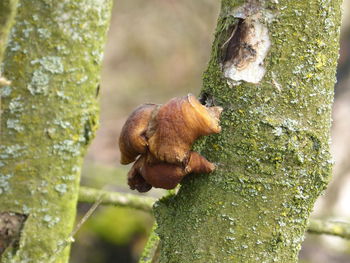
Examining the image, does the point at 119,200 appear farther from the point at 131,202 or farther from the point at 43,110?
the point at 43,110

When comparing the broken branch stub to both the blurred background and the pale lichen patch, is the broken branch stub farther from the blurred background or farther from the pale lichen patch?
the blurred background

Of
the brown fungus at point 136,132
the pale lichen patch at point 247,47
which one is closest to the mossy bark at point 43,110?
the brown fungus at point 136,132

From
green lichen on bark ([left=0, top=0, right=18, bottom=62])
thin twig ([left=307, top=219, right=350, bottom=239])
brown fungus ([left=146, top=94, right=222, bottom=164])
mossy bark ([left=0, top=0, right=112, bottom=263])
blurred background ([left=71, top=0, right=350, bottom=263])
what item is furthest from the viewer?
blurred background ([left=71, top=0, right=350, bottom=263])

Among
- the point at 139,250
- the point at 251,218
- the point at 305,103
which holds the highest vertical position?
the point at 305,103

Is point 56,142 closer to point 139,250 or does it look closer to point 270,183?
point 270,183

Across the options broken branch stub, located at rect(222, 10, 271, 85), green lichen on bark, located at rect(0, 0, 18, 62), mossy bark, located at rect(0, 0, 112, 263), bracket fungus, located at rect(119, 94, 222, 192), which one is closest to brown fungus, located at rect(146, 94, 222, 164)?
bracket fungus, located at rect(119, 94, 222, 192)

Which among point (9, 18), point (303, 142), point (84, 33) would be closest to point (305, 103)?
point (303, 142)
